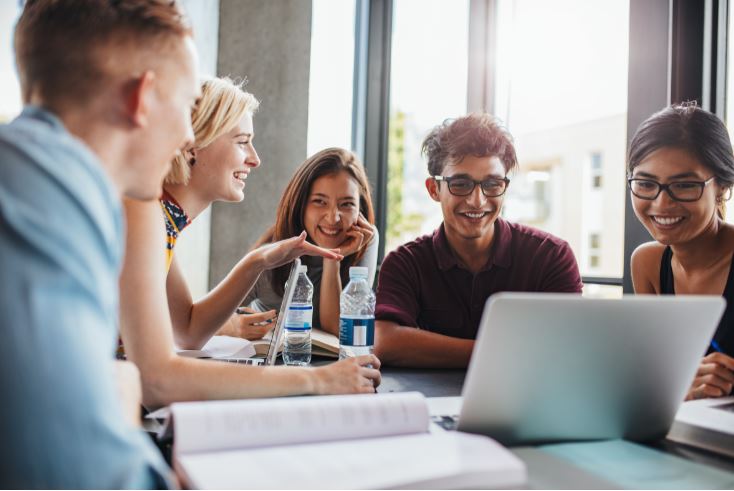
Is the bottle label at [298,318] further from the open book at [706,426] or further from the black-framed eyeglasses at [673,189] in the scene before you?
the black-framed eyeglasses at [673,189]

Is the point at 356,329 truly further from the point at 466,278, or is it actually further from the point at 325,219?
the point at 325,219

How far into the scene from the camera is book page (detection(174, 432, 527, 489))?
20.5 inches

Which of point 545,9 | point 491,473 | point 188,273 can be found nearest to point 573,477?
point 491,473

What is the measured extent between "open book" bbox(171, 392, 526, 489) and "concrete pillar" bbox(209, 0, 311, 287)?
9.47ft

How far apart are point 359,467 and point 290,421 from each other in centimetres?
11

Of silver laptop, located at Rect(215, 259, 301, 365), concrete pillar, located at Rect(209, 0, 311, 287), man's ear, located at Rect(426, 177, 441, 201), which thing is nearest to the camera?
silver laptop, located at Rect(215, 259, 301, 365)

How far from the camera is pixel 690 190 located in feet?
4.66

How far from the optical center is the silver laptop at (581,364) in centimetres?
62

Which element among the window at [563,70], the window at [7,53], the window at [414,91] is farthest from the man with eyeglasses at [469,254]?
the window at [7,53]

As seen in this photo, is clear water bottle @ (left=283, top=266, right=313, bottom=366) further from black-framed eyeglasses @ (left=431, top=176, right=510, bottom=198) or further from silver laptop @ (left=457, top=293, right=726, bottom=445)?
silver laptop @ (left=457, top=293, right=726, bottom=445)

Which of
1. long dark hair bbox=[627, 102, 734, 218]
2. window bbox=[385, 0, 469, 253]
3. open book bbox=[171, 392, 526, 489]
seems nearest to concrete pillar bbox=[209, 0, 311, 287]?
window bbox=[385, 0, 469, 253]

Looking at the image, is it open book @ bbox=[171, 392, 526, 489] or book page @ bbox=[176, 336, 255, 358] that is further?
book page @ bbox=[176, 336, 255, 358]

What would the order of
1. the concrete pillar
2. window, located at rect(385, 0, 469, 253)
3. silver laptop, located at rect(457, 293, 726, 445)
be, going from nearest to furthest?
1. silver laptop, located at rect(457, 293, 726, 445)
2. window, located at rect(385, 0, 469, 253)
3. the concrete pillar

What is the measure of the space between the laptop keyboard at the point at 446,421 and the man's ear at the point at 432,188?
3.68 feet
